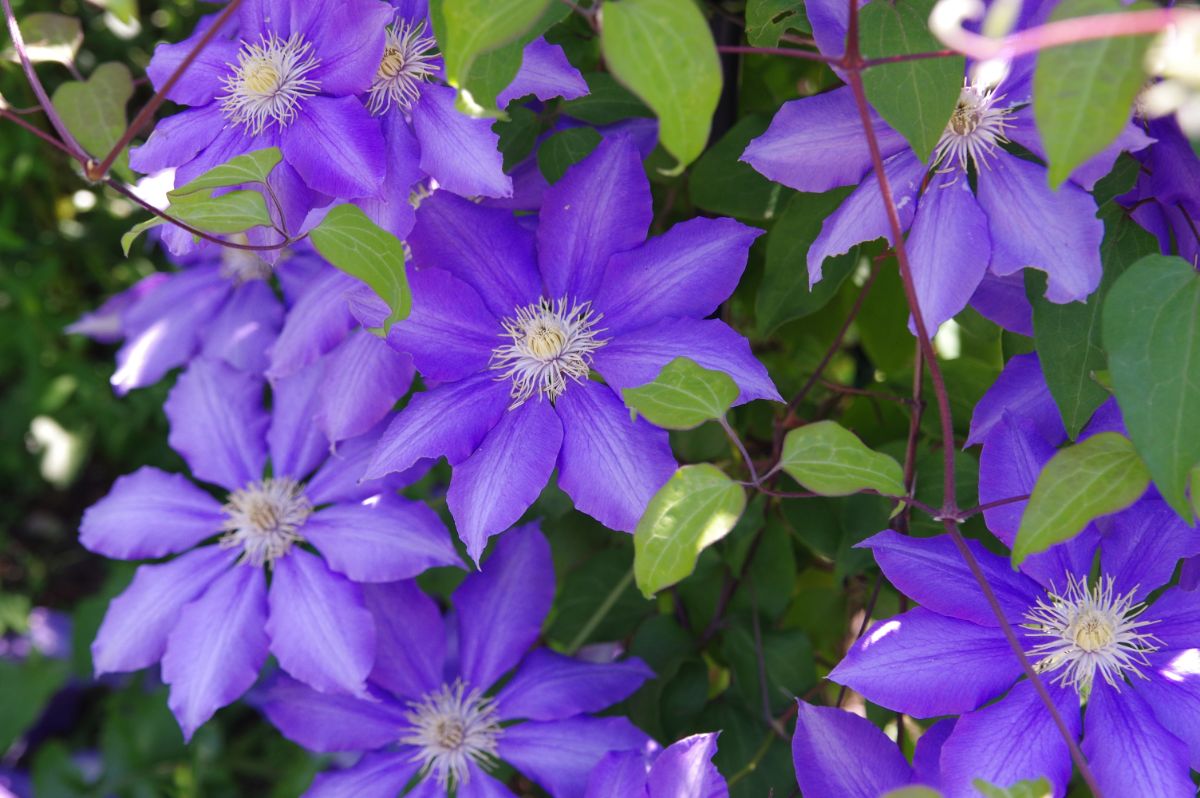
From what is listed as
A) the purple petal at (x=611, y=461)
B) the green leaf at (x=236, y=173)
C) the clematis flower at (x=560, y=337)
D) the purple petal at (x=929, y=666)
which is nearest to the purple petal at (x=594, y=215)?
the clematis flower at (x=560, y=337)

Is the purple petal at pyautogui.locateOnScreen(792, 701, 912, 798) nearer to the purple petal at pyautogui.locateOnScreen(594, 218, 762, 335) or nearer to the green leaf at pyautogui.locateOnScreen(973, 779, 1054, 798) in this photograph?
the green leaf at pyautogui.locateOnScreen(973, 779, 1054, 798)

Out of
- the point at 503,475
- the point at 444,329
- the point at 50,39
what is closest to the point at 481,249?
the point at 444,329

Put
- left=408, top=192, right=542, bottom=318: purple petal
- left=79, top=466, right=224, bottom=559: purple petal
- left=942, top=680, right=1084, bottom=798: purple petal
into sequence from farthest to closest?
left=79, top=466, right=224, bottom=559: purple petal < left=408, top=192, right=542, bottom=318: purple petal < left=942, top=680, right=1084, bottom=798: purple petal

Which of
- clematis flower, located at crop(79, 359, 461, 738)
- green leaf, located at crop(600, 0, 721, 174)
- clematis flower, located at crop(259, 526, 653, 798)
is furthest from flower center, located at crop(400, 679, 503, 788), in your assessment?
green leaf, located at crop(600, 0, 721, 174)

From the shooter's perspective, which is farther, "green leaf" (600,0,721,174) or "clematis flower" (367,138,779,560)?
"clematis flower" (367,138,779,560)

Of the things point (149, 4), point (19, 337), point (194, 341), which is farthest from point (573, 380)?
point (149, 4)

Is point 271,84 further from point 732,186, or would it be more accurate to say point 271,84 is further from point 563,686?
point 563,686

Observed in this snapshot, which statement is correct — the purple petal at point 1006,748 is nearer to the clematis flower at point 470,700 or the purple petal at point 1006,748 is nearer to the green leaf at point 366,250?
the clematis flower at point 470,700
